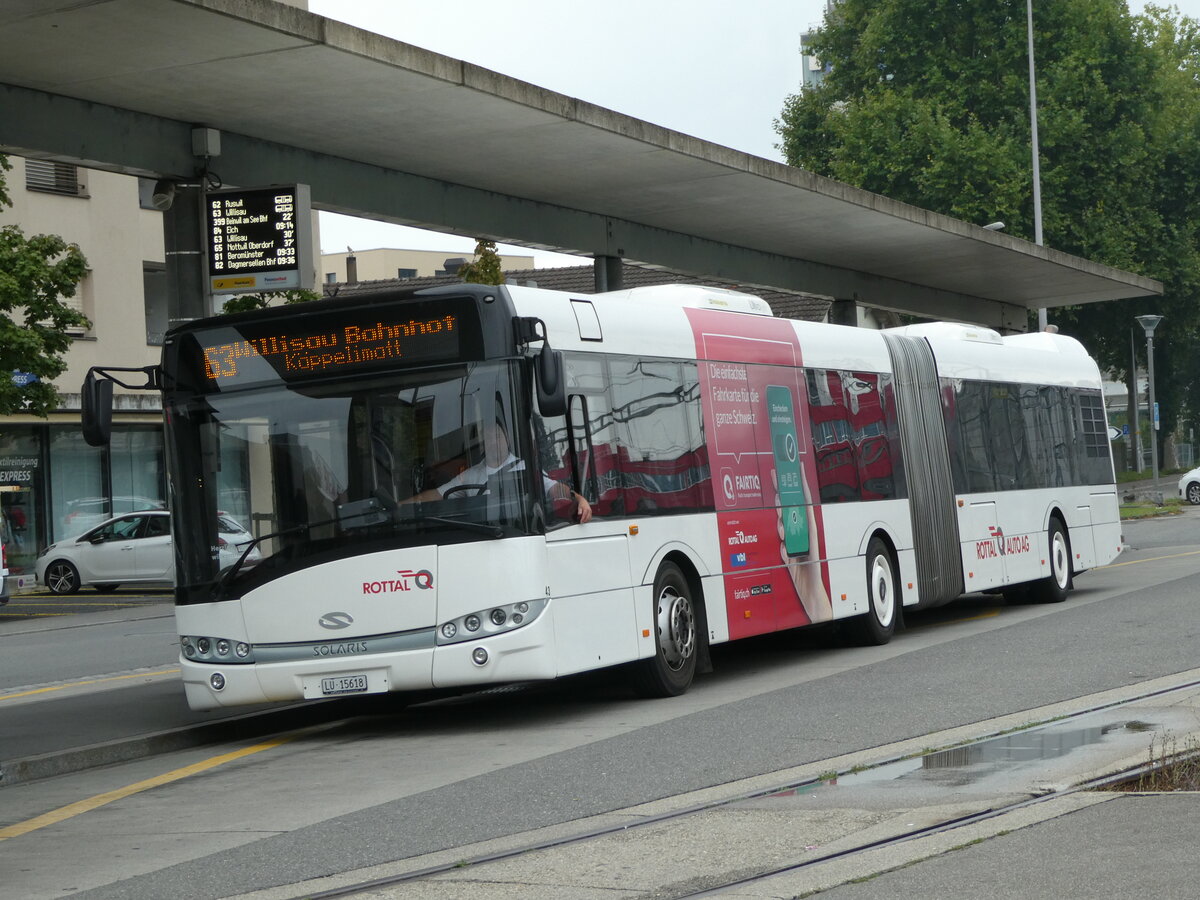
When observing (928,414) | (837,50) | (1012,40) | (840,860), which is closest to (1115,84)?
(1012,40)

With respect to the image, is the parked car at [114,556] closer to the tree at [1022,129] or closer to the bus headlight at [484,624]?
the bus headlight at [484,624]

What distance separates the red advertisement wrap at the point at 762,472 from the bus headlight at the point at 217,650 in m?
4.09

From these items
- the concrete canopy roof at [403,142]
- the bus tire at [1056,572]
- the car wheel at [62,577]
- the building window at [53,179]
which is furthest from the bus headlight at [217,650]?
the building window at [53,179]

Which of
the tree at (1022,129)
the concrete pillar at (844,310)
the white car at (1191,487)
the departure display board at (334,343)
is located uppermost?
the tree at (1022,129)

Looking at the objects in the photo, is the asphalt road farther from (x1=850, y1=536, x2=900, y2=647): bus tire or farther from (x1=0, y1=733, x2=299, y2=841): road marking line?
(x1=850, y1=536, x2=900, y2=647): bus tire

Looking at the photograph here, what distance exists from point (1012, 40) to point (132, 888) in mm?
52344

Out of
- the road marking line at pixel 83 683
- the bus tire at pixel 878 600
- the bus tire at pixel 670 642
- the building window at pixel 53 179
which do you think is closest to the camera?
the bus tire at pixel 670 642

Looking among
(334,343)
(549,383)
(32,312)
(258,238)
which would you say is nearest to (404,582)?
(549,383)

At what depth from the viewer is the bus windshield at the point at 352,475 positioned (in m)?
11.5

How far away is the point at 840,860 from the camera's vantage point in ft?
22.5

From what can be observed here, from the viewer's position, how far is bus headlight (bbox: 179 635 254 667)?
11.8 m

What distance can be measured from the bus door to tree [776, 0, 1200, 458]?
42.7 metres

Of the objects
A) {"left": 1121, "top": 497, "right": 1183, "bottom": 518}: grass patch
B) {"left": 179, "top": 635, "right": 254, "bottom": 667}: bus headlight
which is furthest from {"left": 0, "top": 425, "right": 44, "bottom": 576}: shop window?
{"left": 1121, "top": 497, "right": 1183, "bottom": 518}: grass patch

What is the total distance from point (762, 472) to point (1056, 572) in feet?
24.6
